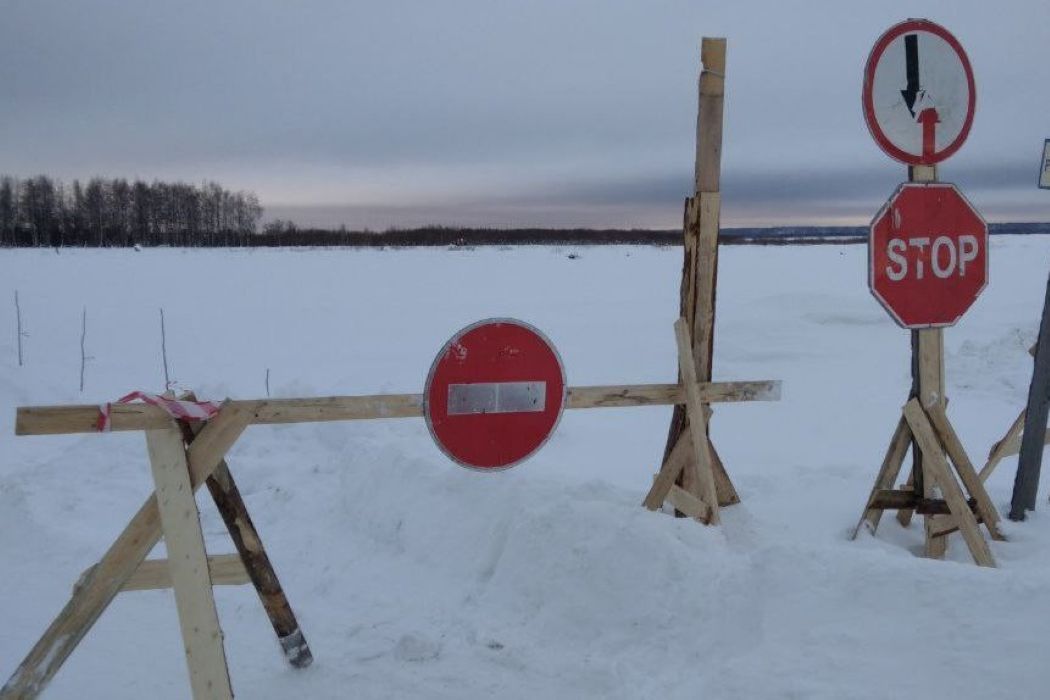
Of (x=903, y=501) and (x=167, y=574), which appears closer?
(x=167, y=574)

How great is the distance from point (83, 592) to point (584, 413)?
266 inches

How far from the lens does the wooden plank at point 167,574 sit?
3250 mm

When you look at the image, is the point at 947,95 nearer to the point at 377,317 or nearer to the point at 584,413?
Result: the point at 584,413

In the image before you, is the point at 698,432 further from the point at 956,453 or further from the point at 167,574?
the point at 167,574

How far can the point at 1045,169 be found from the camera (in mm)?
5129

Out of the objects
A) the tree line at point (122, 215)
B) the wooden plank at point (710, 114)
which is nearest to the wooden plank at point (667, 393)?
the wooden plank at point (710, 114)

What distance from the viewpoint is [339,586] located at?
472 cm

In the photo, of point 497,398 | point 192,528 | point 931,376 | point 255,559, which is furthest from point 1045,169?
point 192,528

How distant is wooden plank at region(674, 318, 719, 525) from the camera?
14.2ft

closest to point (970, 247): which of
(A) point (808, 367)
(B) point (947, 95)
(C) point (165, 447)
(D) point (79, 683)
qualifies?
(B) point (947, 95)

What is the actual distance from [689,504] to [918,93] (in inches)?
96.9

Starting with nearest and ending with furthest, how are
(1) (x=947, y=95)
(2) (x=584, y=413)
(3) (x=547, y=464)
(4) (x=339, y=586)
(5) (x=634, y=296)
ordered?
(1) (x=947, y=95) < (4) (x=339, y=586) < (3) (x=547, y=464) < (2) (x=584, y=413) < (5) (x=634, y=296)

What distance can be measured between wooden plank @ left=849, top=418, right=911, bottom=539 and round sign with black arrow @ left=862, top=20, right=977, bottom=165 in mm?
1521

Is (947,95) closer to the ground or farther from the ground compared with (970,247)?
farther from the ground
